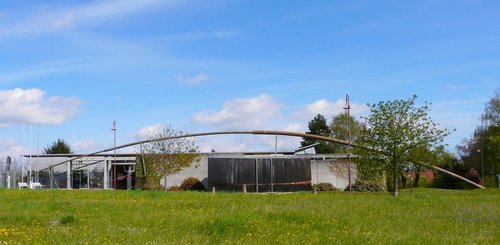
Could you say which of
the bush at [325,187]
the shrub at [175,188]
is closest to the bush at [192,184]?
the shrub at [175,188]

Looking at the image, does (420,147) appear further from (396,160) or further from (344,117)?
(344,117)

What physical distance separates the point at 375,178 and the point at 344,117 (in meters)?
43.2

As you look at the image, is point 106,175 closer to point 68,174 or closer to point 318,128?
point 68,174

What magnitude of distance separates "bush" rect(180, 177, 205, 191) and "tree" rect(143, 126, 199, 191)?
1642 mm

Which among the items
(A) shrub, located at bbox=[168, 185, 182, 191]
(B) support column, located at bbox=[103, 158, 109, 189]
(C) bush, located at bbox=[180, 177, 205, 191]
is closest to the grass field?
(A) shrub, located at bbox=[168, 185, 182, 191]

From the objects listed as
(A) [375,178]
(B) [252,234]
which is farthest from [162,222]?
(A) [375,178]

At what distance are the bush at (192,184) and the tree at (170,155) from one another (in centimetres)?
164

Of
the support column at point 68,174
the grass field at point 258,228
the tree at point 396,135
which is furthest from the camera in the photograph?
the support column at point 68,174

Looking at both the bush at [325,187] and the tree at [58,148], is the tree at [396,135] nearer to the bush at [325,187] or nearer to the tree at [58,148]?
the bush at [325,187]

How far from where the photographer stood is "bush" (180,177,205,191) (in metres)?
56.7

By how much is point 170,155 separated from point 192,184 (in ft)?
12.9

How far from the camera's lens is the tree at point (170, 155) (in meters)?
55.3

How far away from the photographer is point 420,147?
38031 mm

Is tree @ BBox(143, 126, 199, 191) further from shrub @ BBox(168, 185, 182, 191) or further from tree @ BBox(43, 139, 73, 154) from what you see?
tree @ BBox(43, 139, 73, 154)
